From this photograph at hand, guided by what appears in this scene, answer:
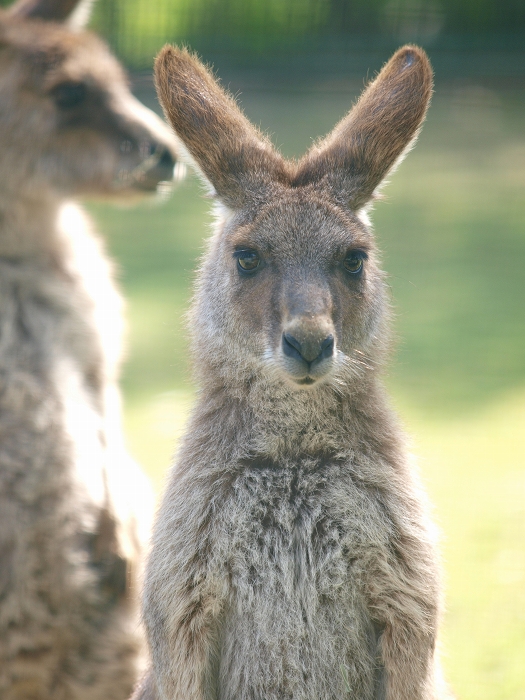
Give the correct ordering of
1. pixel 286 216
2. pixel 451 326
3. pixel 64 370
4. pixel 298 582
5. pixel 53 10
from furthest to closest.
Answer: pixel 451 326
pixel 53 10
pixel 64 370
pixel 286 216
pixel 298 582

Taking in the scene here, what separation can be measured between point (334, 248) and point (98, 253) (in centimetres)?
175

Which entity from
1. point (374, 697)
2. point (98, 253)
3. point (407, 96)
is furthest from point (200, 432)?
point (98, 253)

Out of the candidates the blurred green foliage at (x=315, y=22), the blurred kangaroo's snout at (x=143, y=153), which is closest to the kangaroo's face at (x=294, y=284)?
the blurred kangaroo's snout at (x=143, y=153)

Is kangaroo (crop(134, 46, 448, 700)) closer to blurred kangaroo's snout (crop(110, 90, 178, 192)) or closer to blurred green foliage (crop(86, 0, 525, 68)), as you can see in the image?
blurred kangaroo's snout (crop(110, 90, 178, 192))

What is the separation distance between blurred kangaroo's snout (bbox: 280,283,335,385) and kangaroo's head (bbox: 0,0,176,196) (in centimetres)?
169

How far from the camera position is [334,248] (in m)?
2.64

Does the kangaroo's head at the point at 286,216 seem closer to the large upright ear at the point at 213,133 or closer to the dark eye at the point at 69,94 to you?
the large upright ear at the point at 213,133

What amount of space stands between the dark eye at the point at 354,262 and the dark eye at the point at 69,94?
5.67 feet

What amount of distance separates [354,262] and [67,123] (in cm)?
173

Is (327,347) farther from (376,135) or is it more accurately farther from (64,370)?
(64,370)

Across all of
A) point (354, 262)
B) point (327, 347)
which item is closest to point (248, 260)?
point (354, 262)

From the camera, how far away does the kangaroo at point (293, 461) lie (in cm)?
251

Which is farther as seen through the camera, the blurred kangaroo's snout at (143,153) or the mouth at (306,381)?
the blurred kangaroo's snout at (143,153)

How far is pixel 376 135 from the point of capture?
272cm
